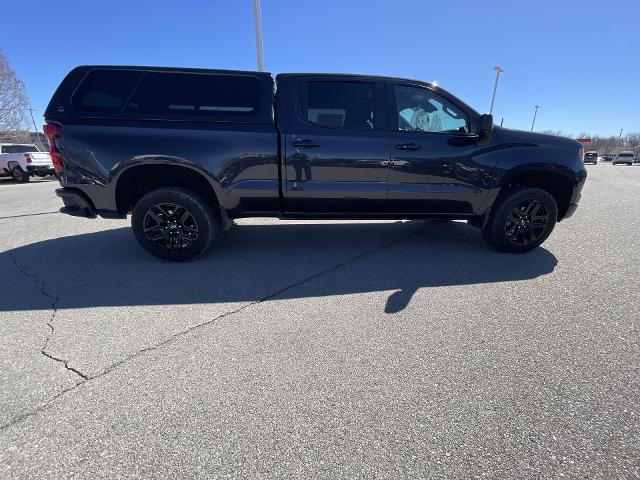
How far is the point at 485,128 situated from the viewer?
12.1 ft

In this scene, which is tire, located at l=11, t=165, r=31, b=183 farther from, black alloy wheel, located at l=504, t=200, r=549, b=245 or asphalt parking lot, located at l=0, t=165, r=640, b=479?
black alloy wheel, located at l=504, t=200, r=549, b=245

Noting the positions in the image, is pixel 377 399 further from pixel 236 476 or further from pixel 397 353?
pixel 236 476

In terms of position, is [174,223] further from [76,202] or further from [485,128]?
[485,128]

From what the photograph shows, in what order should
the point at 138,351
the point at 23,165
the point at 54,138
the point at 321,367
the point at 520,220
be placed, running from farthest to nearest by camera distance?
the point at 23,165
the point at 520,220
the point at 54,138
the point at 138,351
the point at 321,367

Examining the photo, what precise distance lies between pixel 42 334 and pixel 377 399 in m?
2.59

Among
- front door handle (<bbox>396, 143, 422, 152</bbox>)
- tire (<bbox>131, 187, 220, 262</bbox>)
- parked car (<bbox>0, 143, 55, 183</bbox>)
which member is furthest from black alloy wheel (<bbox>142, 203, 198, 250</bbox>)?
parked car (<bbox>0, 143, 55, 183</bbox>)

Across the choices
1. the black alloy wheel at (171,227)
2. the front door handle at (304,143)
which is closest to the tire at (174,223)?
the black alloy wheel at (171,227)

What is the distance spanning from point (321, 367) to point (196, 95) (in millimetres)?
3276

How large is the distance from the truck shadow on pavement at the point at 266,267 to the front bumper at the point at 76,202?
0.65 metres

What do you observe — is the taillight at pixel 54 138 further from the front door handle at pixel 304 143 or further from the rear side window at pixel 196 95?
the front door handle at pixel 304 143

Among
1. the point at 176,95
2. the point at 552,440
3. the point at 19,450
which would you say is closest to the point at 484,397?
the point at 552,440

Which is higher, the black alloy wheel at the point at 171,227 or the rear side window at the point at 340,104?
the rear side window at the point at 340,104

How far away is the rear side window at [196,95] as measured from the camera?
143 inches

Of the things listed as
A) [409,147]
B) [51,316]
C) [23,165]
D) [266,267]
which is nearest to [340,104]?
[409,147]
